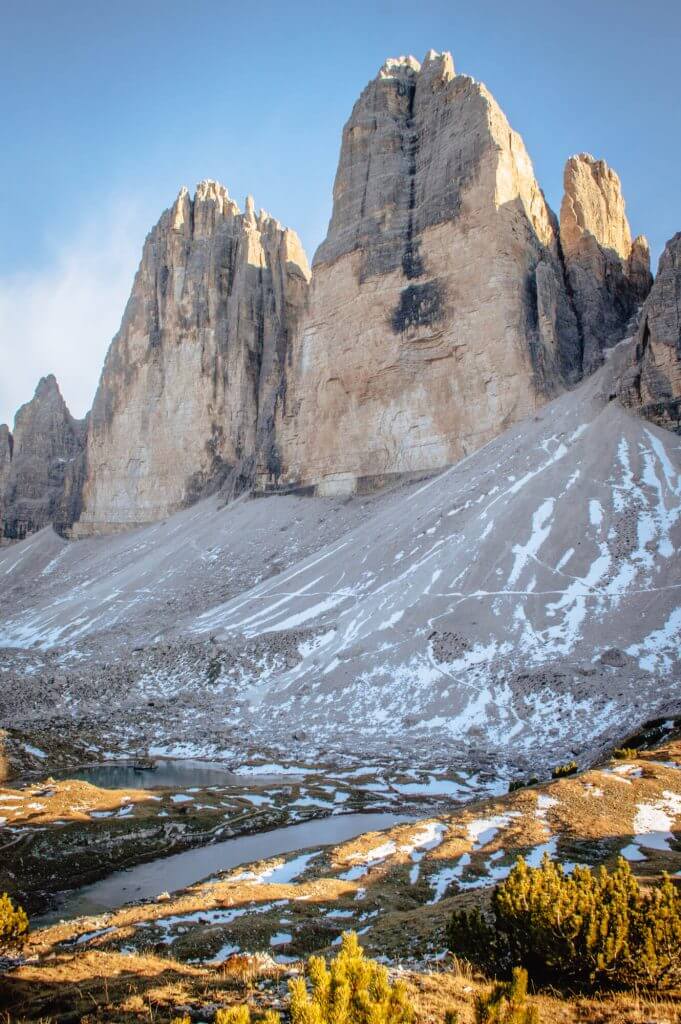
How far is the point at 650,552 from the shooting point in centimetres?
3662

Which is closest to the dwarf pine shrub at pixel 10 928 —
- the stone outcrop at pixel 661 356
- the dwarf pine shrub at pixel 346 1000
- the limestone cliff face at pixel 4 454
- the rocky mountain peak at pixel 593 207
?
the dwarf pine shrub at pixel 346 1000

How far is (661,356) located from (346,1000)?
157 ft

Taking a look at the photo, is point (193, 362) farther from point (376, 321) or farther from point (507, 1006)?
point (507, 1006)

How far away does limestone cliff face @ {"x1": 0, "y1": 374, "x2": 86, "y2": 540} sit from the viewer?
91062 millimetres

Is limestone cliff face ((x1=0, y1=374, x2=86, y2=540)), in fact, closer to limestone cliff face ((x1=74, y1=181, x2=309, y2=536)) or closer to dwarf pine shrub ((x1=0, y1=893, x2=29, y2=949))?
limestone cliff face ((x1=74, y1=181, x2=309, y2=536))

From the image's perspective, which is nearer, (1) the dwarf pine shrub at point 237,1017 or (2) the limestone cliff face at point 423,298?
(1) the dwarf pine shrub at point 237,1017

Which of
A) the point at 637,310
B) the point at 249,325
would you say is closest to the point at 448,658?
the point at 637,310

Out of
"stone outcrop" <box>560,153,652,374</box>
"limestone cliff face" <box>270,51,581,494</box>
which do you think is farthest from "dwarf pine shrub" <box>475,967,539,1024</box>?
"stone outcrop" <box>560,153,652,374</box>

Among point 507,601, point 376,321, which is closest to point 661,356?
point 507,601

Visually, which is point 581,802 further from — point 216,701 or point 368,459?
point 368,459

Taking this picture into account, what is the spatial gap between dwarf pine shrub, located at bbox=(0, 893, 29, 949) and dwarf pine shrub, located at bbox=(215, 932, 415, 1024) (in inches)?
224

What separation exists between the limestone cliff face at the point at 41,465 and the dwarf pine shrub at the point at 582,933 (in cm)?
8765

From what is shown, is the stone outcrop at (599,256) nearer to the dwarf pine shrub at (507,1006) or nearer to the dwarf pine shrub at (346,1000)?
the dwarf pine shrub at (507,1006)

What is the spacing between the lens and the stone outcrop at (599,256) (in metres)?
58.4
